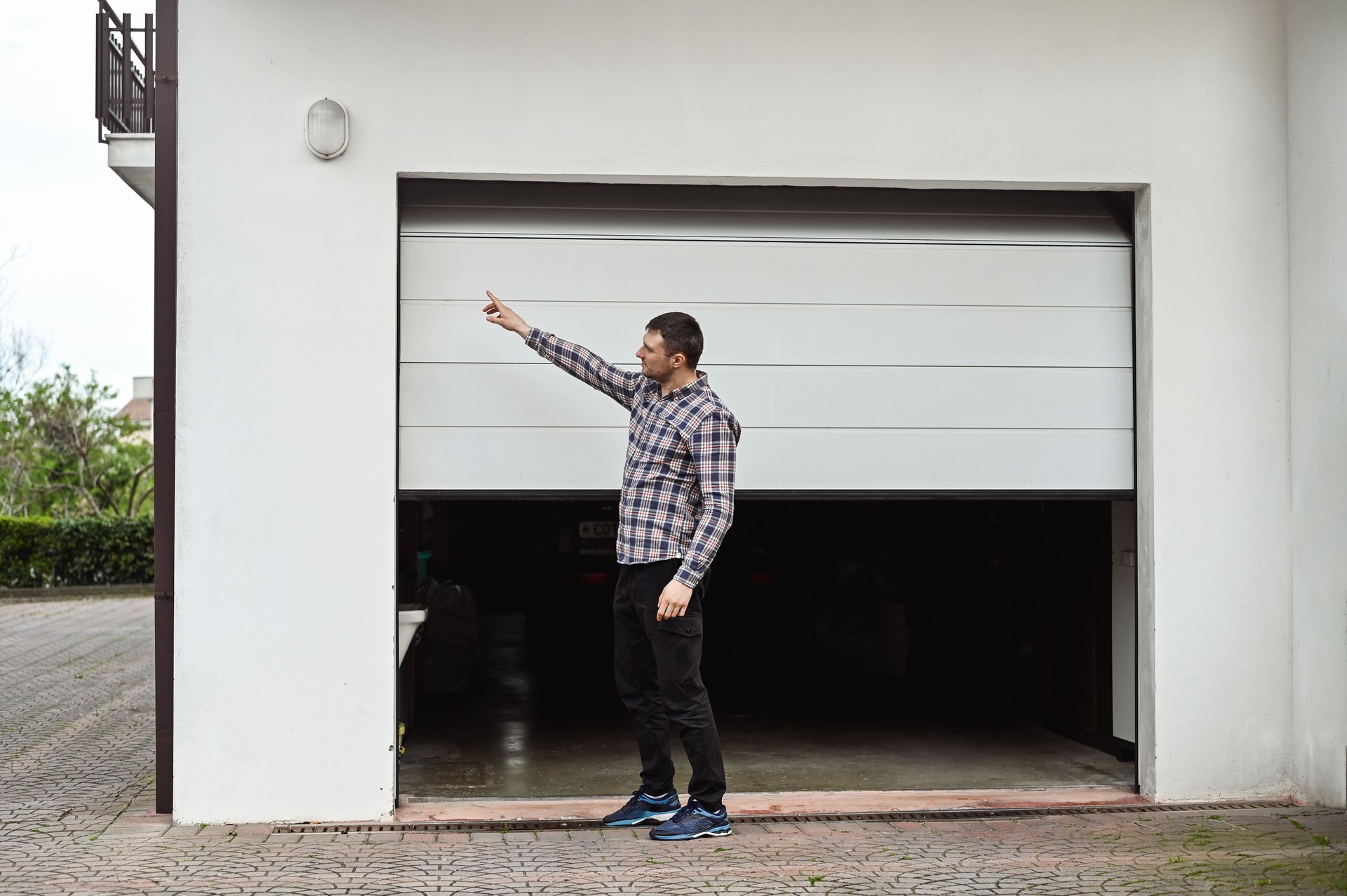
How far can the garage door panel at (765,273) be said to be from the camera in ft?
17.2

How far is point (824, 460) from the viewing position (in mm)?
5348

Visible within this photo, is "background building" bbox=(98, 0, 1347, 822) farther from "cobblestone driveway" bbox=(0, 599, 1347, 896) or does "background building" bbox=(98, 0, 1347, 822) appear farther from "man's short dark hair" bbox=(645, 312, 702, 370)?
"man's short dark hair" bbox=(645, 312, 702, 370)

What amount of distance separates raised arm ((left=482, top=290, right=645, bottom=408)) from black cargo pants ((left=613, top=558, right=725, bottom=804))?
0.69 meters

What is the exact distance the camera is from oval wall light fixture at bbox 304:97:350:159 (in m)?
4.90

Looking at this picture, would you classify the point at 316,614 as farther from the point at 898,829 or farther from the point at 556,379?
the point at 898,829

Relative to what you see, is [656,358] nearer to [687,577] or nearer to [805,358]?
[687,577]

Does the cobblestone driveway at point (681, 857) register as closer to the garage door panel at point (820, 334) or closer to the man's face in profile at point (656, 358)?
the man's face in profile at point (656, 358)

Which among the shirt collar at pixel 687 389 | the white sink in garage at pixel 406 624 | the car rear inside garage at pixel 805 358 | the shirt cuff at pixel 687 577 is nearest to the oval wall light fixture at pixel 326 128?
the car rear inside garage at pixel 805 358

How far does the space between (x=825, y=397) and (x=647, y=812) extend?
1.88 metres

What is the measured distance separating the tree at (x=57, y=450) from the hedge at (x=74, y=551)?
240 inches

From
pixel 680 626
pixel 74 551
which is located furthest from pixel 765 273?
pixel 74 551

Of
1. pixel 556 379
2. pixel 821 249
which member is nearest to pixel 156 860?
pixel 556 379

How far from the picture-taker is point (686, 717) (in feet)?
15.0

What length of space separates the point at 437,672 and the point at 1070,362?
4.91m
